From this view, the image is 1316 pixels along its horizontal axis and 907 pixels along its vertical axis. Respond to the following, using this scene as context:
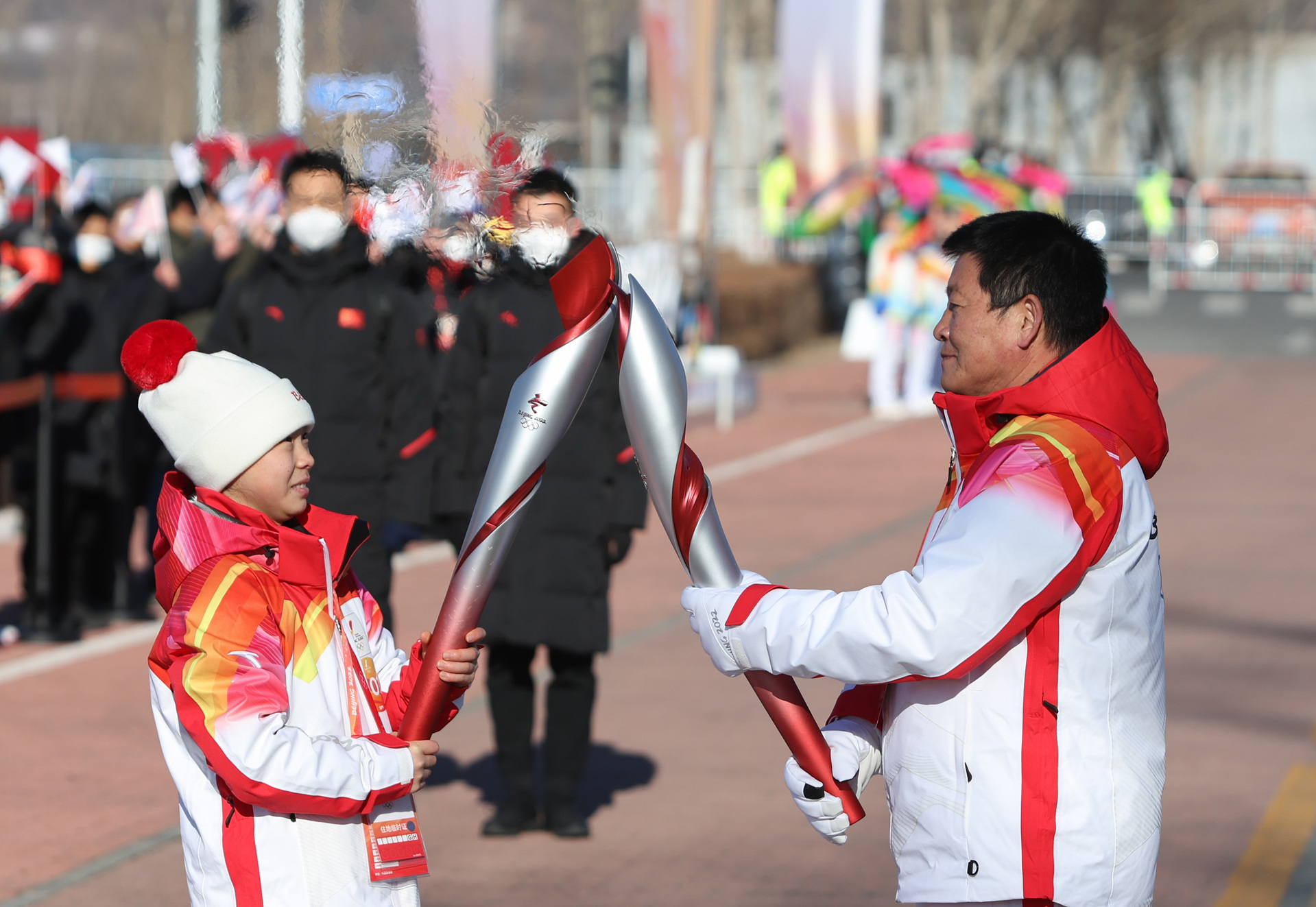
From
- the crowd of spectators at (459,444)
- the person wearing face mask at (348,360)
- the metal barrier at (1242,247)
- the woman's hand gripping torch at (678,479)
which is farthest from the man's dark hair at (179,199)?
the metal barrier at (1242,247)

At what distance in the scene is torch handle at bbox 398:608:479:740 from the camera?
288 centimetres

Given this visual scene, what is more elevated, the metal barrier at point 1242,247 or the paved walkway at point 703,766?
the metal barrier at point 1242,247

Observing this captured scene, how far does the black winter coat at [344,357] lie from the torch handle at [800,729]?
2827 millimetres

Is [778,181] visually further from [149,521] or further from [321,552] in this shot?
[321,552]

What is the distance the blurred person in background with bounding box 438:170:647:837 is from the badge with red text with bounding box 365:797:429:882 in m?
2.46

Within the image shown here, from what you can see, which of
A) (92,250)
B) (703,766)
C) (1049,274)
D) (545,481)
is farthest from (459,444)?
(92,250)

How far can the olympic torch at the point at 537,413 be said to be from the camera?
9.02 feet

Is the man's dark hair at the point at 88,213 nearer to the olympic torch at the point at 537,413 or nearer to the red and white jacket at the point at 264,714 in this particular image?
the red and white jacket at the point at 264,714

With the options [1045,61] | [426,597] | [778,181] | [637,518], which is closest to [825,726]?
[637,518]

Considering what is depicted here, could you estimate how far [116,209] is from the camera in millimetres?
10320

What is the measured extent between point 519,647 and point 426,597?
148 inches

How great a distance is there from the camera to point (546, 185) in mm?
3133

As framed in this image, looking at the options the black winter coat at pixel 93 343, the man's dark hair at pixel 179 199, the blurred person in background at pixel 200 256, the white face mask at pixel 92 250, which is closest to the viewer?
the black winter coat at pixel 93 343

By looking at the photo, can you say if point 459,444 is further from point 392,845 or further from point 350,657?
point 392,845
